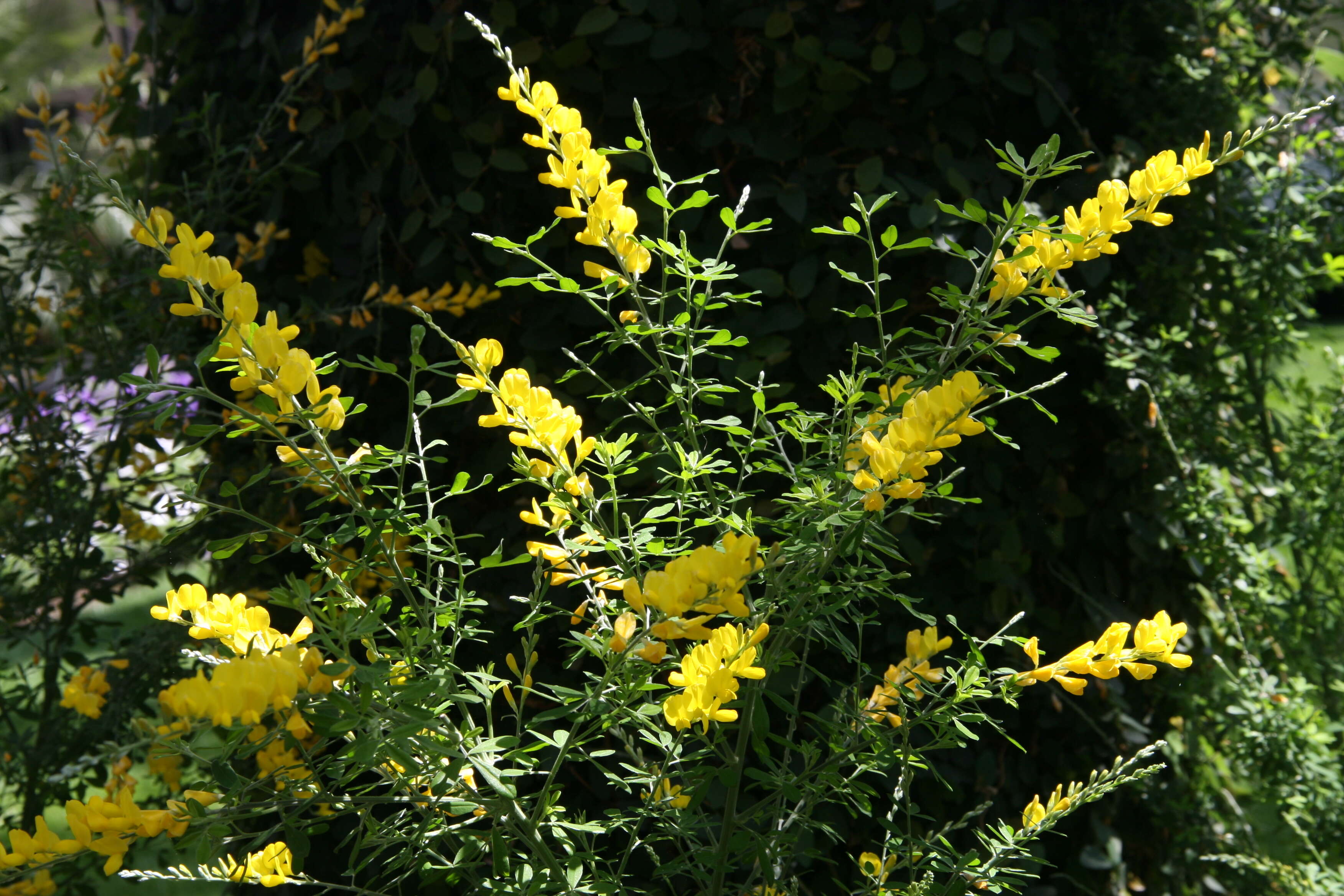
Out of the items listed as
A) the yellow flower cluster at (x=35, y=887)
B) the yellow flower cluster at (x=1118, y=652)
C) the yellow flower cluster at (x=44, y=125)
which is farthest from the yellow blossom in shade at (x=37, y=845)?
the yellow flower cluster at (x=44, y=125)

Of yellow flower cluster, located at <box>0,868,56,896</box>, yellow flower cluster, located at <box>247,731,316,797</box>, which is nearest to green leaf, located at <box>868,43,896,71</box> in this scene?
yellow flower cluster, located at <box>247,731,316,797</box>

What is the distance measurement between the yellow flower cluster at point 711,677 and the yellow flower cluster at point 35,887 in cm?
111

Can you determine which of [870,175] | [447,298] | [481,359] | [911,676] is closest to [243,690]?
[481,359]

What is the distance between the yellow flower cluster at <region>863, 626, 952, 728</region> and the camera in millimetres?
1082

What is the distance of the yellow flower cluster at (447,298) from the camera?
1.80 meters

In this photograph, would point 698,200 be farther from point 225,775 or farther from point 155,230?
point 225,775

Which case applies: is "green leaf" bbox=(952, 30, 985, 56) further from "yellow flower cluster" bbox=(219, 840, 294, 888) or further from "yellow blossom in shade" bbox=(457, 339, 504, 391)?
"yellow flower cluster" bbox=(219, 840, 294, 888)

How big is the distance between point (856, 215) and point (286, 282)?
1189 mm

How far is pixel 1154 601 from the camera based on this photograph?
208cm

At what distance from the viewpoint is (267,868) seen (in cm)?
106

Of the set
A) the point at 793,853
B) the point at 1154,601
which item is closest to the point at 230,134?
the point at 793,853

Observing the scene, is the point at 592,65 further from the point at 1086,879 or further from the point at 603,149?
the point at 1086,879

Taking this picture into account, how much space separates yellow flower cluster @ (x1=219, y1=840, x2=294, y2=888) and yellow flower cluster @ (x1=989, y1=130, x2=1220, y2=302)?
0.91 m

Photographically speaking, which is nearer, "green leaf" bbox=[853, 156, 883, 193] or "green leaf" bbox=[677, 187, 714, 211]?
"green leaf" bbox=[677, 187, 714, 211]
